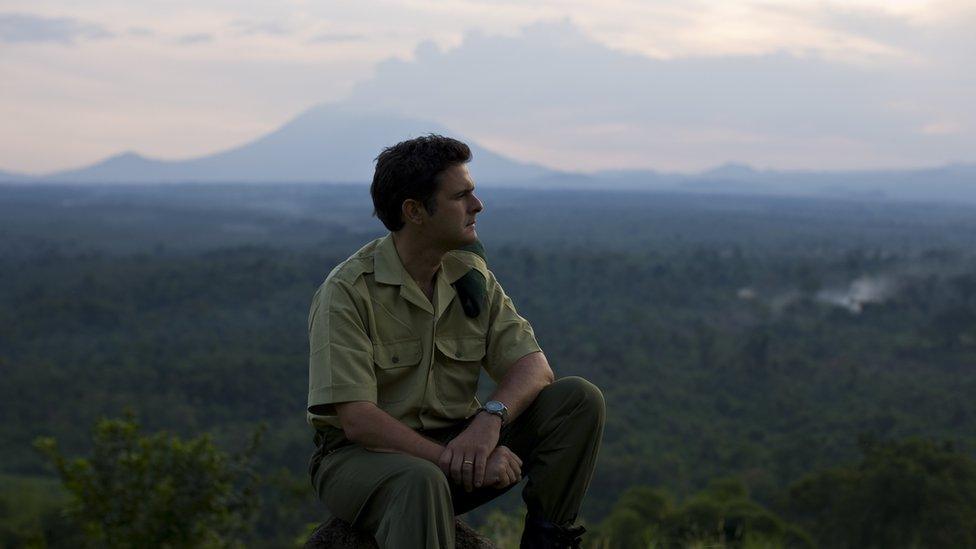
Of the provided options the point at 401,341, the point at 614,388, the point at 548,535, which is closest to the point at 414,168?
the point at 401,341

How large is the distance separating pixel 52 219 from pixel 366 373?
134 metres

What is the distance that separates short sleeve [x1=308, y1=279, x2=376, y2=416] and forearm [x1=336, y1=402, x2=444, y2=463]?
0.04 m

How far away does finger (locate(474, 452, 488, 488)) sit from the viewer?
2971mm

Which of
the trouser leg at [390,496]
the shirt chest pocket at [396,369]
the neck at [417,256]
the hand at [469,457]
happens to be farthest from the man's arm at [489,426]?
the neck at [417,256]

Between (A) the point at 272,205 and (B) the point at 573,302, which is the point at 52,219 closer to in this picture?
(A) the point at 272,205

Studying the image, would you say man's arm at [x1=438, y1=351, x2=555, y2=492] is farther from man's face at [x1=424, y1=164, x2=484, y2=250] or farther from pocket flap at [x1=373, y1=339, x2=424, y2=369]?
man's face at [x1=424, y1=164, x2=484, y2=250]

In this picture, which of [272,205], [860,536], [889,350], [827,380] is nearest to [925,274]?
[889,350]

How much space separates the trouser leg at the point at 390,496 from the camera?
276 cm

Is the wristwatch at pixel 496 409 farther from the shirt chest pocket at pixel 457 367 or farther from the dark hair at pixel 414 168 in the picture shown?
the dark hair at pixel 414 168

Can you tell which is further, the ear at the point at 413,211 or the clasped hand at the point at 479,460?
the ear at the point at 413,211

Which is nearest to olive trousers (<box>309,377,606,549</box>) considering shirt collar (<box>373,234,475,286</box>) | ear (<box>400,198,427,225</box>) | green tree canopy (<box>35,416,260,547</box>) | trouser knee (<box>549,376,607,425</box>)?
trouser knee (<box>549,376,607,425</box>)

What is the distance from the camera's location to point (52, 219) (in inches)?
4985

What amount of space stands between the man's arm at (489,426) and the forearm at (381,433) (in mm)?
56

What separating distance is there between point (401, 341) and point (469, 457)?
0.43m
